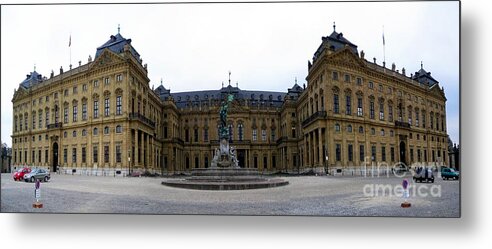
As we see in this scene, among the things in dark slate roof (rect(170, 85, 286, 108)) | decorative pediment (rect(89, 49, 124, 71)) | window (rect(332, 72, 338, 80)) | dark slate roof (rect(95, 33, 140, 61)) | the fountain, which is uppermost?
dark slate roof (rect(95, 33, 140, 61))

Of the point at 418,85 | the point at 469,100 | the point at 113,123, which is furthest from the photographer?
the point at 113,123

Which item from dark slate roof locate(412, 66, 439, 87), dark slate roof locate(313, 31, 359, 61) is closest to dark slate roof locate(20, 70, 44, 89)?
dark slate roof locate(313, 31, 359, 61)

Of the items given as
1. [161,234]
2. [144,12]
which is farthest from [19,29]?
[161,234]

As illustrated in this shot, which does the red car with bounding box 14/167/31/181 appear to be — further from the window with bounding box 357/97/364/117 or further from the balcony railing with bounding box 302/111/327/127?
the window with bounding box 357/97/364/117

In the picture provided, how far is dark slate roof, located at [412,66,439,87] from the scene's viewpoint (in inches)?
297

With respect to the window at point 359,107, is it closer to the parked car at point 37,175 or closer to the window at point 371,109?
the window at point 371,109

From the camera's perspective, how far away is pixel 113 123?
8711 mm

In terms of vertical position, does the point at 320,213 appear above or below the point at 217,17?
below

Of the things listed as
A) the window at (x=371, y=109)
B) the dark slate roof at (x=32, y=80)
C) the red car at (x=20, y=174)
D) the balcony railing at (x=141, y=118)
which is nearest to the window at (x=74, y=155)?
the red car at (x=20, y=174)

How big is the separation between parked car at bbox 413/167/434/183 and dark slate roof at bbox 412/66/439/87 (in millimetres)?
1618

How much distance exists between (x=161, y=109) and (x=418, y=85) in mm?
5383

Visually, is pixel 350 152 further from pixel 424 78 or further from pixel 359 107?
pixel 424 78

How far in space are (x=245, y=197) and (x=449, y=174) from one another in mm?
3761

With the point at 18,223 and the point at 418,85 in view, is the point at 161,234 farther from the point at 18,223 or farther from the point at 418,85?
the point at 418,85
